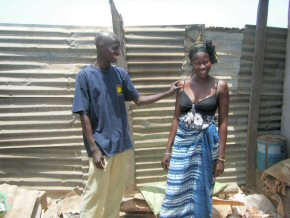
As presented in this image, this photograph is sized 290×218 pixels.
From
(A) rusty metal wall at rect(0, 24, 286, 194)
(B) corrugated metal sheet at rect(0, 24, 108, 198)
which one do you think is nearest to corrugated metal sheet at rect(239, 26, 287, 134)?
(A) rusty metal wall at rect(0, 24, 286, 194)

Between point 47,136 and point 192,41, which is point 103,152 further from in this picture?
point 192,41

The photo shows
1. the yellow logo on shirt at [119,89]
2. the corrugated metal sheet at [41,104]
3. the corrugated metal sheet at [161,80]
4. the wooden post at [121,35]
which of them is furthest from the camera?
the corrugated metal sheet at [161,80]

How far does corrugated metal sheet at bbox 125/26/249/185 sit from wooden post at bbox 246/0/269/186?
0.36 ft

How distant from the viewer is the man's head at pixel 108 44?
3031 mm

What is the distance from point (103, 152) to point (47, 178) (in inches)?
83.6

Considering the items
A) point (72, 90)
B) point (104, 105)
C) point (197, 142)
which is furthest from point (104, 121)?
point (72, 90)

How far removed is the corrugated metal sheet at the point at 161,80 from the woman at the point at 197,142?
1.41 m

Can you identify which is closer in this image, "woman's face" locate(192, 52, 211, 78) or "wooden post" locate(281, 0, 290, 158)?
"woman's face" locate(192, 52, 211, 78)

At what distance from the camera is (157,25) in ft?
15.3

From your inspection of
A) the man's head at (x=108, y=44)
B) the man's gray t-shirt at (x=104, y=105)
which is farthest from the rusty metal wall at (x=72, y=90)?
the man's head at (x=108, y=44)

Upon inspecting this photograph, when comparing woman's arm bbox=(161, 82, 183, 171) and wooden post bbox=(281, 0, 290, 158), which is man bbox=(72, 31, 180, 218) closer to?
woman's arm bbox=(161, 82, 183, 171)

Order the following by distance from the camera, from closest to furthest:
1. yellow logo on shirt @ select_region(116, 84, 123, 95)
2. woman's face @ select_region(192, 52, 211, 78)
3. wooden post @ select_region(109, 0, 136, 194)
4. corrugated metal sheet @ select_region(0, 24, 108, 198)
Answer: woman's face @ select_region(192, 52, 211, 78), yellow logo on shirt @ select_region(116, 84, 123, 95), wooden post @ select_region(109, 0, 136, 194), corrugated metal sheet @ select_region(0, 24, 108, 198)

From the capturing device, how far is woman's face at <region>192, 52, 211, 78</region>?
319cm

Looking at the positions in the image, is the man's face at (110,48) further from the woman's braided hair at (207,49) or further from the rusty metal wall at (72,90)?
the rusty metal wall at (72,90)
